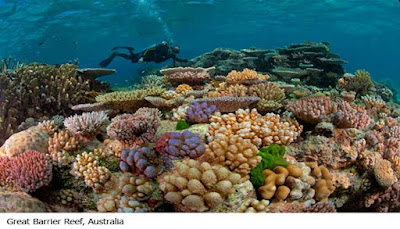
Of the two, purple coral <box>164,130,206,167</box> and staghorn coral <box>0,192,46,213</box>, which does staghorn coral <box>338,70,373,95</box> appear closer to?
purple coral <box>164,130,206,167</box>

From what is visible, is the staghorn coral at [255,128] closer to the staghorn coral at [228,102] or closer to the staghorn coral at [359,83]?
the staghorn coral at [228,102]

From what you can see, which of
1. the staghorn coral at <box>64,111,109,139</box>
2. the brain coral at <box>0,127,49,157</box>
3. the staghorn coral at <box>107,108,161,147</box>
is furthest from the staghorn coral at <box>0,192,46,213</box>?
the staghorn coral at <box>107,108,161,147</box>

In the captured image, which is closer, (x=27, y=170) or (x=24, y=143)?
(x=27, y=170)

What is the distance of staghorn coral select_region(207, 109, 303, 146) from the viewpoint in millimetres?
3867

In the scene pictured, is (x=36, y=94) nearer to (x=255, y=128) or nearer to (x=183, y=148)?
(x=183, y=148)

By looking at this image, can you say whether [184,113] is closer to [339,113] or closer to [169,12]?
[339,113]

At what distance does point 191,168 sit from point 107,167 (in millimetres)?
1531

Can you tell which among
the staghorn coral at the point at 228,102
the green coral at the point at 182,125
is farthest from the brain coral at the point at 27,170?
the staghorn coral at the point at 228,102

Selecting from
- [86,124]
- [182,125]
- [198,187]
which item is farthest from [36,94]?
[198,187]

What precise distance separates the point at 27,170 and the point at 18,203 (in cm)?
53

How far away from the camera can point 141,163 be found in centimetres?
321

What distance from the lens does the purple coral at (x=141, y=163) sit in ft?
10.5

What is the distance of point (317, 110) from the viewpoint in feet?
14.7

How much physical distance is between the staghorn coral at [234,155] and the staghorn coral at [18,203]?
2304mm
